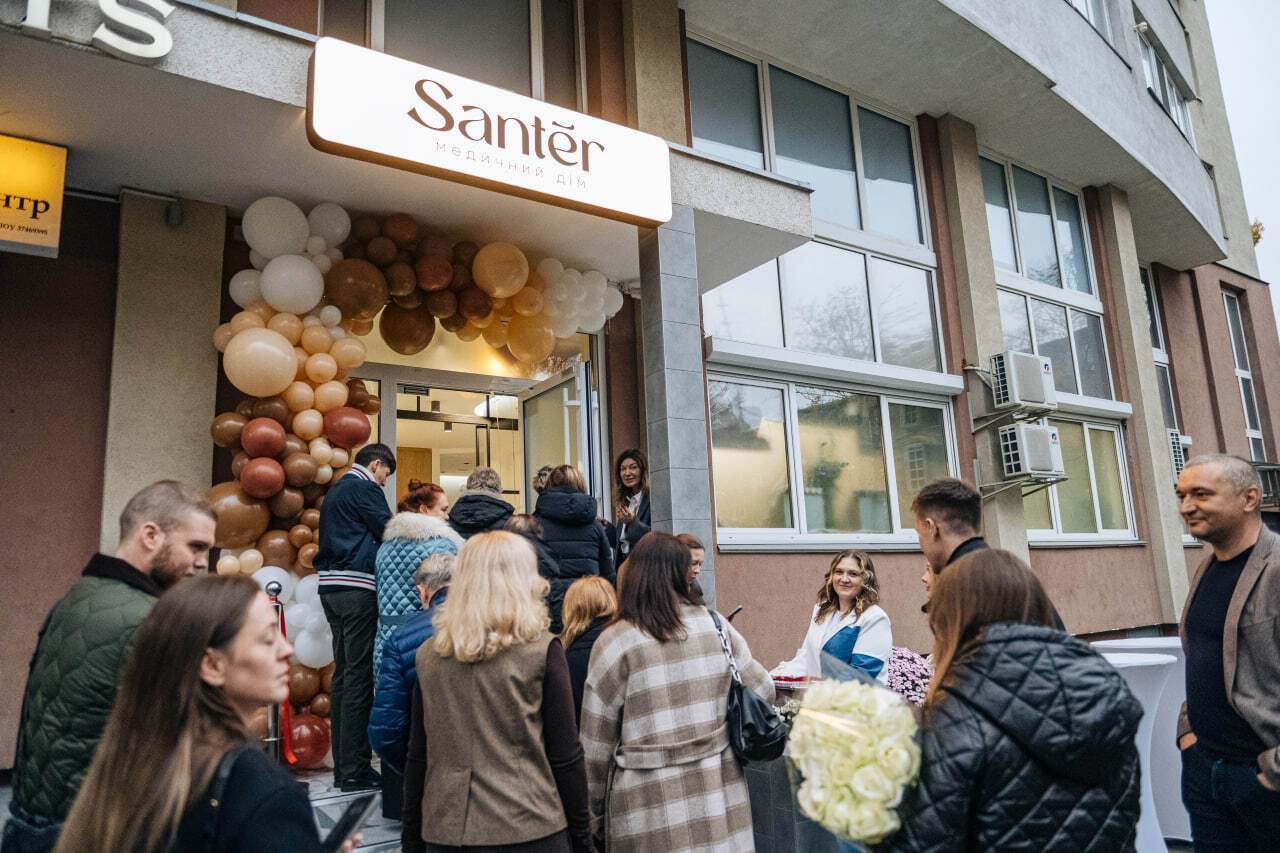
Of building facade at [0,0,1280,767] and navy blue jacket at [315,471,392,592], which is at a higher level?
building facade at [0,0,1280,767]

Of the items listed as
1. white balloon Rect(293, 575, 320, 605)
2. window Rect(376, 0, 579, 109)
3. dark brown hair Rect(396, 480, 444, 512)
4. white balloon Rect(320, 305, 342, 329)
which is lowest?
white balloon Rect(293, 575, 320, 605)

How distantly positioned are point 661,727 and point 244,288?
397 centimetres

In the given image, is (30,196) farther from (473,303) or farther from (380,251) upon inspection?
(473,303)

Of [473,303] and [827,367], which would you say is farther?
[827,367]

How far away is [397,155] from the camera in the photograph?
15.1 feet

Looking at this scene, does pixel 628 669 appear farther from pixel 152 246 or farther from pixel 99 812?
pixel 152 246

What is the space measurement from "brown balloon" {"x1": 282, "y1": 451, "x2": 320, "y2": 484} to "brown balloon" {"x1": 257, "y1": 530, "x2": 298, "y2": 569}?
0.32 meters

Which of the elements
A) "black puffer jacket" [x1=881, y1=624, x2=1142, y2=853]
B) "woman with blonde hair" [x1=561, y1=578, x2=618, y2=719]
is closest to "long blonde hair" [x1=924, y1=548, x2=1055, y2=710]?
"black puffer jacket" [x1=881, y1=624, x2=1142, y2=853]

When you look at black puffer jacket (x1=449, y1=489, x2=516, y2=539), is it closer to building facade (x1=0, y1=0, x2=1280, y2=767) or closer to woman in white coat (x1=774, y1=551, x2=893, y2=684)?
building facade (x1=0, y1=0, x2=1280, y2=767)

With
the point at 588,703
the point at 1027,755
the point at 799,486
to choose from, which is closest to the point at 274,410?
the point at 588,703

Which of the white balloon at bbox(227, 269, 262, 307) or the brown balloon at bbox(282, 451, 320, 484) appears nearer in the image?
the brown balloon at bbox(282, 451, 320, 484)

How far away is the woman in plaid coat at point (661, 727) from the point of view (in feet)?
9.01

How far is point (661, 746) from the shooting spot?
276 cm

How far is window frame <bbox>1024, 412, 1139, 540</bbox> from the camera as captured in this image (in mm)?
9930
